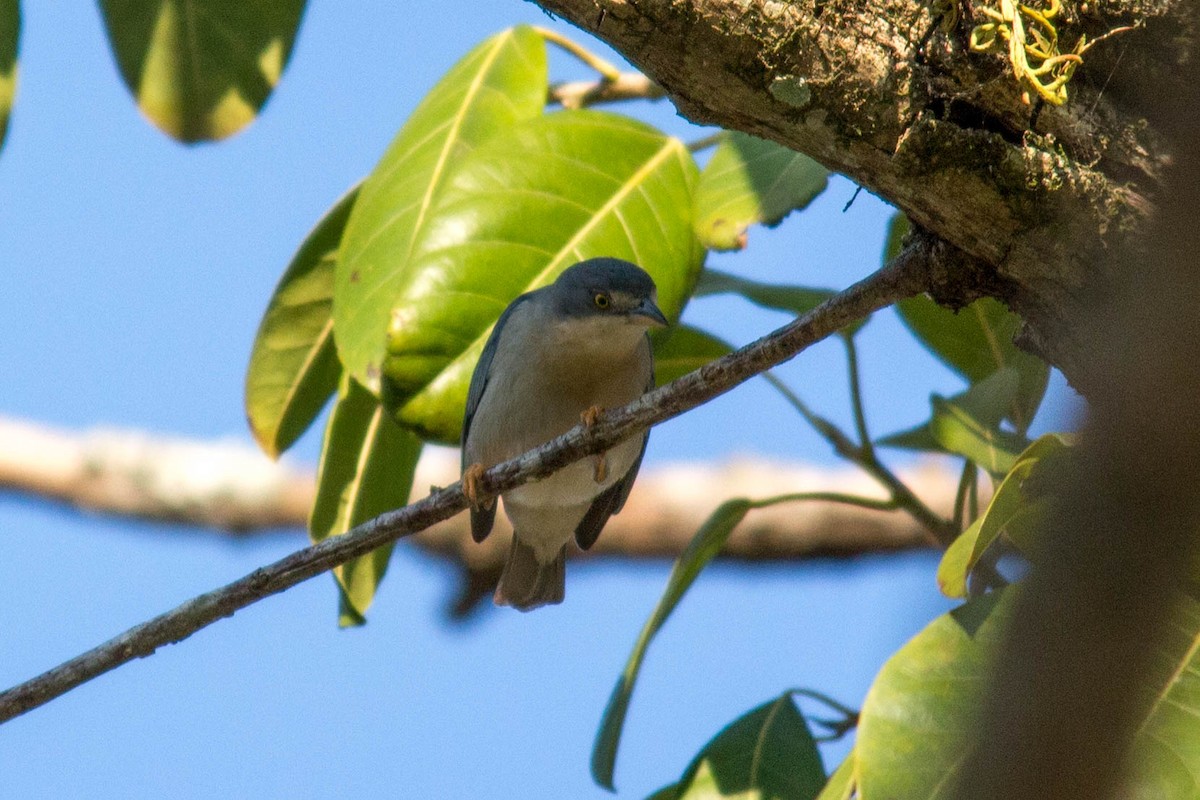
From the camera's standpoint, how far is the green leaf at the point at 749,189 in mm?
3244

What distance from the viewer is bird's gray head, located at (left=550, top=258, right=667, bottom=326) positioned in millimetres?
3572

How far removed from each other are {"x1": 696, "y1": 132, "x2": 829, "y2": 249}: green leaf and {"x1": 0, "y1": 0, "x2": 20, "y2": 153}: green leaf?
243 cm

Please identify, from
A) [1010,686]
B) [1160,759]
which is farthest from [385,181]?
[1010,686]

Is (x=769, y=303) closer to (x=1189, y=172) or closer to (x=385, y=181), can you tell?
(x=385, y=181)

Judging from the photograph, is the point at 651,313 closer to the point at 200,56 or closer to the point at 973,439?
the point at 973,439

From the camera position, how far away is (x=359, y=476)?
3908 millimetres

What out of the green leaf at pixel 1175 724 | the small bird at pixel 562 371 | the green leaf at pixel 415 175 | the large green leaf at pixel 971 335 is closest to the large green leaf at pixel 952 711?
the green leaf at pixel 1175 724

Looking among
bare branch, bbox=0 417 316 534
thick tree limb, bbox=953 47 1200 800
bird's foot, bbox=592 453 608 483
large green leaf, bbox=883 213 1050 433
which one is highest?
thick tree limb, bbox=953 47 1200 800

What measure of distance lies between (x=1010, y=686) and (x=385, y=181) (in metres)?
3.34

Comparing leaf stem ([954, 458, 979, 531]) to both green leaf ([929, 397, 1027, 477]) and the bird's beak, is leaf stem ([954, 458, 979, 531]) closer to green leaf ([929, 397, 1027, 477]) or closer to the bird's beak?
green leaf ([929, 397, 1027, 477])

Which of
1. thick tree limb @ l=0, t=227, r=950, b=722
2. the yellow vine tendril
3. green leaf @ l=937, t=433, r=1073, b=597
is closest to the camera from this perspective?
the yellow vine tendril

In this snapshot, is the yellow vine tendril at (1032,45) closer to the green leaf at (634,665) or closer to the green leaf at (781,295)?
the green leaf at (781,295)

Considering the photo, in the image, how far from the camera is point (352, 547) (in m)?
2.62

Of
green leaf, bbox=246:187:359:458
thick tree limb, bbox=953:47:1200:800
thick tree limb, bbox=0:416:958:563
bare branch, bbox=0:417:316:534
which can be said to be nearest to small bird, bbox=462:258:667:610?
green leaf, bbox=246:187:359:458
